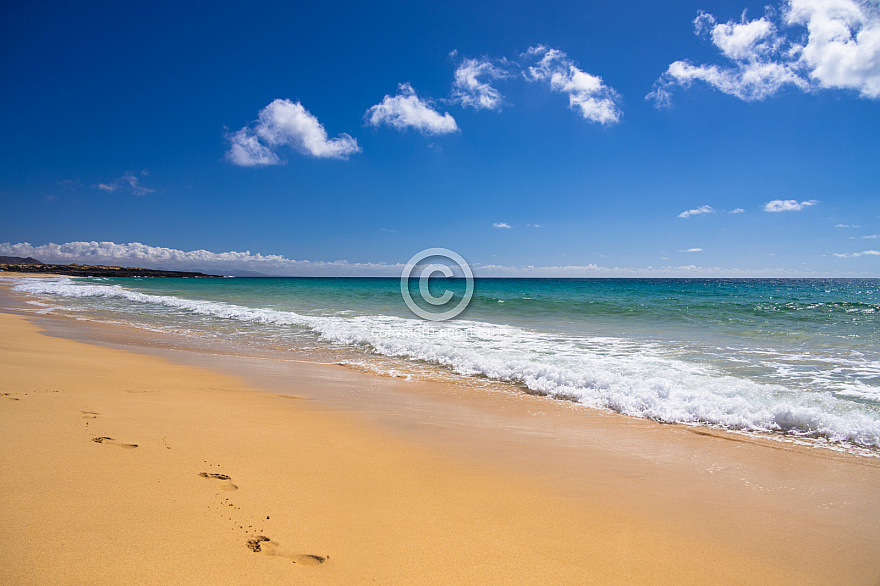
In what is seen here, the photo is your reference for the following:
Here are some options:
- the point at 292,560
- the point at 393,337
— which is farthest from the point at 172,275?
the point at 292,560

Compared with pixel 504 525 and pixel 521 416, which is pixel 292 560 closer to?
pixel 504 525

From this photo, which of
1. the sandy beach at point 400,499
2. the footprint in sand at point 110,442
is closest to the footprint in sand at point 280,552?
the sandy beach at point 400,499

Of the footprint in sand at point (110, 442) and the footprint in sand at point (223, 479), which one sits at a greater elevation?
the footprint in sand at point (110, 442)

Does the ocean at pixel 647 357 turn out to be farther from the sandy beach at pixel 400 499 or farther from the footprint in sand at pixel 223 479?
the footprint in sand at pixel 223 479

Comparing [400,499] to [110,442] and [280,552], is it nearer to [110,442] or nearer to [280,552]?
[280,552]

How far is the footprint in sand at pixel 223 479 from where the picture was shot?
2.88 meters

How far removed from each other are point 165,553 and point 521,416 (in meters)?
4.16

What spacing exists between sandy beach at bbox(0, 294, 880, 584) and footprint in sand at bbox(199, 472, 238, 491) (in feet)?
0.06

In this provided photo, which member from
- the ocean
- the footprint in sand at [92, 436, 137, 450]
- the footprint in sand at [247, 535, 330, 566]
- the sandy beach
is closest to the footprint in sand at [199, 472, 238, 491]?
the sandy beach

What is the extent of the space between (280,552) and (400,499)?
0.96 metres

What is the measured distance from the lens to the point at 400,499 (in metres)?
2.97

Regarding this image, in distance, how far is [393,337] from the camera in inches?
462

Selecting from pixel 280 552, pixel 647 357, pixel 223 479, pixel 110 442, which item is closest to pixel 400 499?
pixel 280 552

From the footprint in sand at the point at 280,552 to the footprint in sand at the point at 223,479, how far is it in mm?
719
